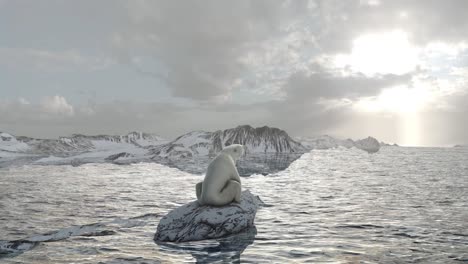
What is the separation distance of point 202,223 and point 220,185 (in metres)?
2.00

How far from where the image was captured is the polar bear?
52.7 ft

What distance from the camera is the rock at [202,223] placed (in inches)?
567

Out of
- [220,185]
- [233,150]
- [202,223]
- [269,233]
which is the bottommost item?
[269,233]

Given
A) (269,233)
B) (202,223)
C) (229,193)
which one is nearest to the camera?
(202,223)

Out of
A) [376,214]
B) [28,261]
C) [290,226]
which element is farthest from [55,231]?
[376,214]

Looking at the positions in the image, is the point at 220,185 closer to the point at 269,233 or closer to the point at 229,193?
the point at 229,193

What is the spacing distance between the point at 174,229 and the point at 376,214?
1105 centimetres

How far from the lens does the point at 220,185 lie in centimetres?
1620

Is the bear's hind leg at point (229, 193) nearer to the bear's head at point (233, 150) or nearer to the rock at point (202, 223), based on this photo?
the rock at point (202, 223)

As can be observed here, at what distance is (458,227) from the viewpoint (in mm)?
16297

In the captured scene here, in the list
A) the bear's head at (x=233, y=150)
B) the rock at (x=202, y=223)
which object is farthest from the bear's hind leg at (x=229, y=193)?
the bear's head at (x=233, y=150)

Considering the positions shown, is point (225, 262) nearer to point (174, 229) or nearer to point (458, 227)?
point (174, 229)

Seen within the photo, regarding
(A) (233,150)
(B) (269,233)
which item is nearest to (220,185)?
(A) (233,150)

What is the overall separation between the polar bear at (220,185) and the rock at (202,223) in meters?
0.31
